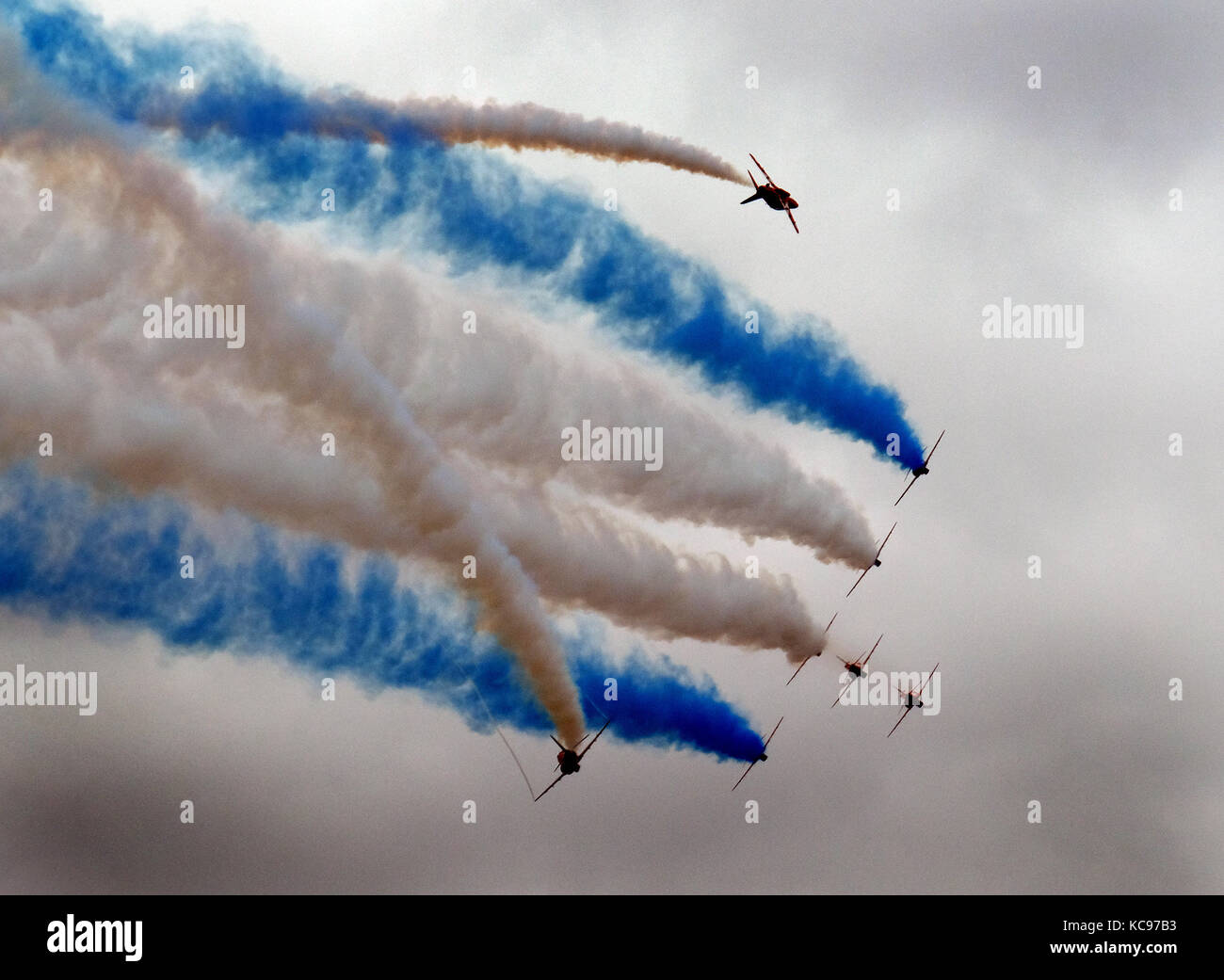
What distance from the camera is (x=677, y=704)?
167 ft

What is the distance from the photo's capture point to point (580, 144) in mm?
44375

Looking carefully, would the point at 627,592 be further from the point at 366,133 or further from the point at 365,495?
the point at 366,133
